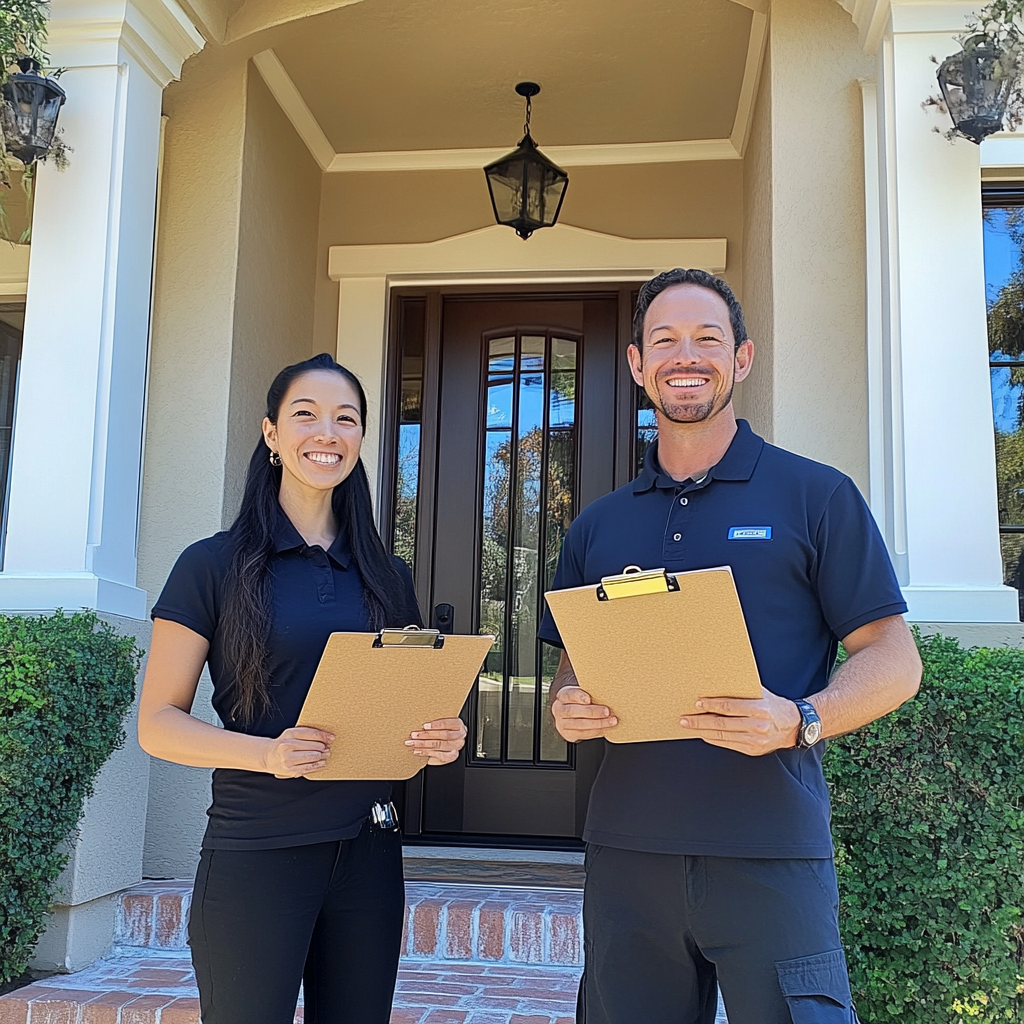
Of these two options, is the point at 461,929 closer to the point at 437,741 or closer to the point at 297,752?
the point at 437,741

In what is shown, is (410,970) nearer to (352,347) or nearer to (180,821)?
(180,821)

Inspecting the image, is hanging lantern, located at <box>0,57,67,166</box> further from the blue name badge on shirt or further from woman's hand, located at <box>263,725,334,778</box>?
the blue name badge on shirt

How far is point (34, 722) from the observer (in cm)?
263

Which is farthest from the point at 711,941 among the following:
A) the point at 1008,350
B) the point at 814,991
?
the point at 1008,350

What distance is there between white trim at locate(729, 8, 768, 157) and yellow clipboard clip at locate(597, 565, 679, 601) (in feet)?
9.90

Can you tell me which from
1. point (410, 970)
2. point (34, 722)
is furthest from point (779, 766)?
point (410, 970)

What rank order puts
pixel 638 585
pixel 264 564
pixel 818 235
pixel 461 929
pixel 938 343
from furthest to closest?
pixel 818 235, pixel 461 929, pixel 938 343, pixel 264 564, pixel 638 585

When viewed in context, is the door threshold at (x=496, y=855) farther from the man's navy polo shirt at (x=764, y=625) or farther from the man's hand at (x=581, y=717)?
the man's hand at (x=581, y=717)

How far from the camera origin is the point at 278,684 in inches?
71.7

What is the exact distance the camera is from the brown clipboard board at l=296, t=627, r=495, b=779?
5.31ft

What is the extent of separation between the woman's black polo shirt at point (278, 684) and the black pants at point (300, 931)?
0.11ft

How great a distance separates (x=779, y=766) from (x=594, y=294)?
11.6 feet

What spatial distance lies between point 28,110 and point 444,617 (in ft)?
7.91

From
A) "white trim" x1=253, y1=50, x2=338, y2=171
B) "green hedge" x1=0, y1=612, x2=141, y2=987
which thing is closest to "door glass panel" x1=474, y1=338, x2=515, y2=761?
"white trim" x1=253, y1=50, x2=338, y2=171
